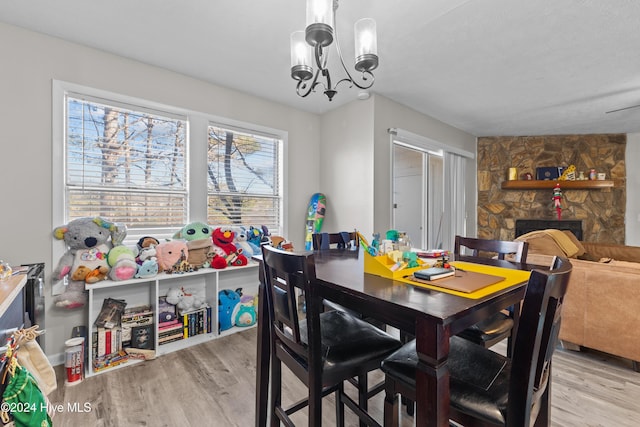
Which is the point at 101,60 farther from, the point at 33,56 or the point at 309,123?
the point at 309,123

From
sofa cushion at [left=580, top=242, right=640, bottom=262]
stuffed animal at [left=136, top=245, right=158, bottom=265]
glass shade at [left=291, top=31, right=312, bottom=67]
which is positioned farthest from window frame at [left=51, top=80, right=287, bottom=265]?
sofa cushion at [left=580, top=242, right=640, bottom=262]

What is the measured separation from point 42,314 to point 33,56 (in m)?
1.84

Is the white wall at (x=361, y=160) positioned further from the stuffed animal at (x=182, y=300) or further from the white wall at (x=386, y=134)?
the stuffed animal at (x=182, y=300)

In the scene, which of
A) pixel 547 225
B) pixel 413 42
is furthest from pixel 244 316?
pixel 547 225

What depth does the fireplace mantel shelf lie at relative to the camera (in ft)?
15.1

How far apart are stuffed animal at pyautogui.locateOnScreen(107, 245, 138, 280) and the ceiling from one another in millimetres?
1625

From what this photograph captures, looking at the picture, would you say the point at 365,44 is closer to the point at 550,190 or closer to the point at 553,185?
the point at 553,185

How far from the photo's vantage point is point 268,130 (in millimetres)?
3373

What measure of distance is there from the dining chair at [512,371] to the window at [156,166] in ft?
8.09

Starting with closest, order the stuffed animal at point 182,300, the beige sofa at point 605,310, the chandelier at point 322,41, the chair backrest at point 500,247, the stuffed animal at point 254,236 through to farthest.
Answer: the chandelier at point 322,41, the chair backrest at point 500,247, the beige sofa at point 605,310, the stuffed animal at point 182,300, the stuffed animal at point 254,236

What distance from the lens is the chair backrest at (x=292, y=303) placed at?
40.9 inches

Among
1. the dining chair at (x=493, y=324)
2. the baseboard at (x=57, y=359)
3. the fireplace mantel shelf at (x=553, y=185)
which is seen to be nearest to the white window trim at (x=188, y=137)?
the baseboard at (x=57, y=359)

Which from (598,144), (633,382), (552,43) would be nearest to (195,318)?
(633,382)

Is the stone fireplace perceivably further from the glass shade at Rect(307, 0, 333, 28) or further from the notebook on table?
the glass shade at Rect(307, 0, 333, 28)
